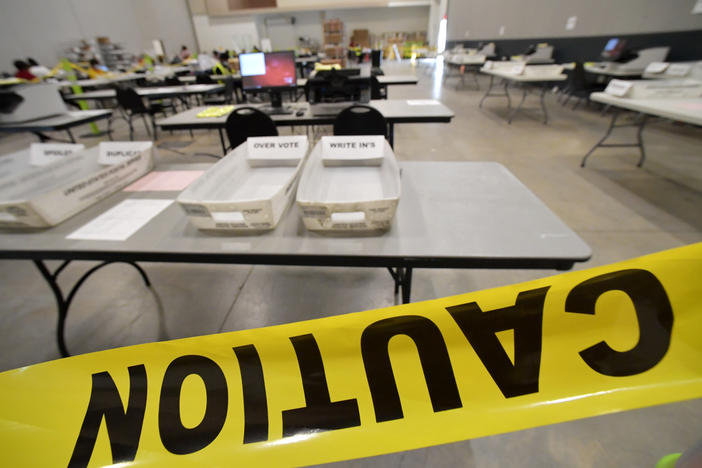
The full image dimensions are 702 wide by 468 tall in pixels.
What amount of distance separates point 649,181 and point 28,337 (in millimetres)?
5050

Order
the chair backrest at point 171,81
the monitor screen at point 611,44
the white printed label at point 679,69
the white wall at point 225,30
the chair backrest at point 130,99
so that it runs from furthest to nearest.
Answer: the white wall at point 225,30 < the chair backrest at point 171,81 < the monitor screen at point 611,44 < the chair backrest at point 130,99 < the white printed label at point 679,69

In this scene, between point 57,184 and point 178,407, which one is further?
point 57,184

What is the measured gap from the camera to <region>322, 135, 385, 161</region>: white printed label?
111 centimetres

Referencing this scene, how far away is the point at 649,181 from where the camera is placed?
→ 3.01m

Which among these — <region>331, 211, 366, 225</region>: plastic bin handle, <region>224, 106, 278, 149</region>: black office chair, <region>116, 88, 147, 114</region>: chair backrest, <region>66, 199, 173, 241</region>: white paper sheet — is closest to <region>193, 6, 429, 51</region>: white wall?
<region>116, 88, 147, 114</region>: chair backrest

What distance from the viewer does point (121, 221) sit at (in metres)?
0.98

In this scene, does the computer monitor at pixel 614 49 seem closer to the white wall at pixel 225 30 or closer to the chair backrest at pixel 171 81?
the chair backrest at pixel 171 81

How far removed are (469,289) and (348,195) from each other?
4.03 feet

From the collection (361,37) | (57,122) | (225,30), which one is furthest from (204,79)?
(361,37)

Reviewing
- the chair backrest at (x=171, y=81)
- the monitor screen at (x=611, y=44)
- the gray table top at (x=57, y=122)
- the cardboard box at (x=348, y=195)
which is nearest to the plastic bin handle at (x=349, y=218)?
the cardboard box at (x=348, y=195)

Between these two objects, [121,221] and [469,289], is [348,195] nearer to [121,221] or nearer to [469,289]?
[121,221]

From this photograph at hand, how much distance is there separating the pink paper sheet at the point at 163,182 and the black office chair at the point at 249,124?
115 cm

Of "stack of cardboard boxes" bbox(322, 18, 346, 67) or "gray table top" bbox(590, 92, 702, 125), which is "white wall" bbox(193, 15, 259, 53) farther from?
"gray table top" bbox(590, 92, 702, 125)

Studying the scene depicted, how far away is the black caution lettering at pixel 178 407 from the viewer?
499mm
